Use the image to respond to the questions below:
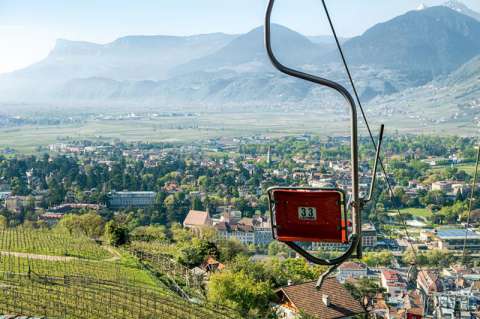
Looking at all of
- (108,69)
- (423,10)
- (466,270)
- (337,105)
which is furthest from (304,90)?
(466,270)

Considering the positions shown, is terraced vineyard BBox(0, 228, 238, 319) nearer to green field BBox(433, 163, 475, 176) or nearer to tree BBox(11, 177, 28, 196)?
tree BBox(11, 177, 28, 196)

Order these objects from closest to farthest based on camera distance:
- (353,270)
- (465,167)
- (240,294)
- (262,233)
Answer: (240,294)
(353,270)
(262,233)
(465,167)

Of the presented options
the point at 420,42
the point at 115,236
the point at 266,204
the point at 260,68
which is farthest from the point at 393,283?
the point at 260,68

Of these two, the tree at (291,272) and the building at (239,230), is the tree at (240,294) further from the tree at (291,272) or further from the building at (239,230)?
the building at (239,230)

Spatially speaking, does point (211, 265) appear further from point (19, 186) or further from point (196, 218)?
point (19, 186)

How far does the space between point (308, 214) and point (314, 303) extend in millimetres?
6439

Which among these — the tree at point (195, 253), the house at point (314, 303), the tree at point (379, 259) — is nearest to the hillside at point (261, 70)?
the tree at point (379, 259)

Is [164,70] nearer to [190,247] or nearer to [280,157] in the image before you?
[280,157]

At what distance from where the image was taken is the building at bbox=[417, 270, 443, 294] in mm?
13556

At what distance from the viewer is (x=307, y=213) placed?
144 centimetres

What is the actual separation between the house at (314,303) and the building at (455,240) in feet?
44.5

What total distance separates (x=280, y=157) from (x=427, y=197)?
1507cm

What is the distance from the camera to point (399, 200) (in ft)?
89.6

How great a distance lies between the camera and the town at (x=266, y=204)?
1300 cm
